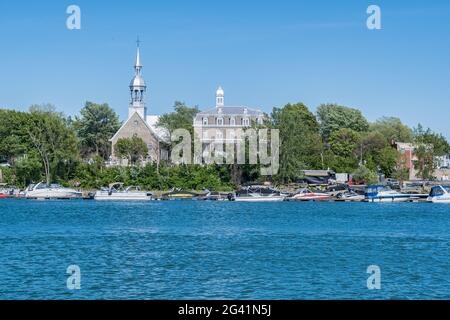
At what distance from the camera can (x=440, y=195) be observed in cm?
8800

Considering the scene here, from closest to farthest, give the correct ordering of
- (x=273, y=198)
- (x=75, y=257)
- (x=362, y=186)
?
(x=75, y=257)
(x=273, y=198)
(x=362, y=186)

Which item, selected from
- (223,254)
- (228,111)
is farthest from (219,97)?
(223,254)

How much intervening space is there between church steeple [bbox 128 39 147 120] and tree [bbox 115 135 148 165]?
29.2 feet

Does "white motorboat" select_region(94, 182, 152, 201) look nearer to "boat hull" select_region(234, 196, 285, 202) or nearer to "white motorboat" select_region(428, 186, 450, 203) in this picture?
"boat hull" select_region(234, 196, 285, 202)

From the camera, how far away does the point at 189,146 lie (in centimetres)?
10212

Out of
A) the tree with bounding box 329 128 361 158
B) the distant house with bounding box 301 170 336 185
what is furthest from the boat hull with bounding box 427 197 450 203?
the tree with bounding box 329 128 361 158

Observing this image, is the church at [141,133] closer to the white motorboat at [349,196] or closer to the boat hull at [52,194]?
the boat hull at [52,194]

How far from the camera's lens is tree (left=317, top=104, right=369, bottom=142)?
431ft

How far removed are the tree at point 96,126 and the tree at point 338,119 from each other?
31.7 meters

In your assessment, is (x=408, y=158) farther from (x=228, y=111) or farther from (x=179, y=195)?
(x=179, y=195)

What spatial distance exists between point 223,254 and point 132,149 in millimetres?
68606
